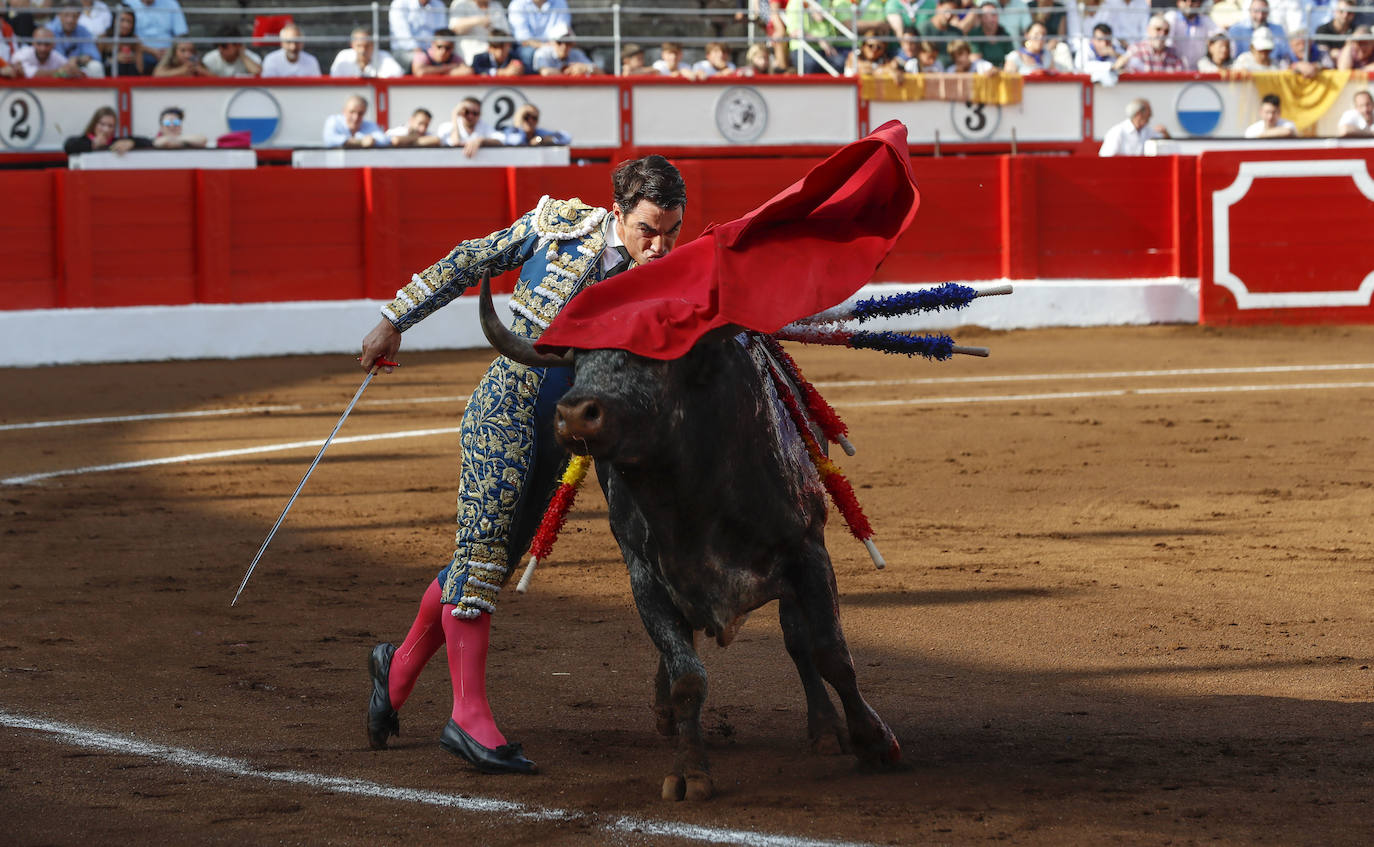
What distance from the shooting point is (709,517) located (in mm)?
3074

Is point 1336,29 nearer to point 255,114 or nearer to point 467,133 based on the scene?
point 467,133

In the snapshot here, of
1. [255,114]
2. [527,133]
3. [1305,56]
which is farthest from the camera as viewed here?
[1305,56]

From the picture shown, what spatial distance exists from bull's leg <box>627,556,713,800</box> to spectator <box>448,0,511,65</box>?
37.4 ft

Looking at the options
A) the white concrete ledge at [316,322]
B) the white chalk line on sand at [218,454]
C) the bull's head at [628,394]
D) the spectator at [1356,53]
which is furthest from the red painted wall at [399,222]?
the bull's head at [628,394]

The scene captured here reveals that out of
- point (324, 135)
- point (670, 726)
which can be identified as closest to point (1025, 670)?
point (670, 726)

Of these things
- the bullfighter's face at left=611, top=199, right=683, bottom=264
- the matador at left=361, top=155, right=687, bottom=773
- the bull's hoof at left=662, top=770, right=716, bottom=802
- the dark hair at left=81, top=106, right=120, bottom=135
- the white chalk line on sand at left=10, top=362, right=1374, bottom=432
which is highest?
the dark hair at left=81, top=106, right=120, bottom=135

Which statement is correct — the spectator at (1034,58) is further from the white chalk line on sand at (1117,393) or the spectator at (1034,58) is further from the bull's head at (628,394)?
the bull's head at (628,394)

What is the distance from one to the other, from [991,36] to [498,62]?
4.33 meters

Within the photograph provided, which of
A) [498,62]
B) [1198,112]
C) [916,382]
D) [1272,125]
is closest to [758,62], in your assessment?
[498,62]

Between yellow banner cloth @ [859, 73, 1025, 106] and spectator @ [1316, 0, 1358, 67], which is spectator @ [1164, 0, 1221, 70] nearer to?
spectator @ [1316, 0, 1358, 67]

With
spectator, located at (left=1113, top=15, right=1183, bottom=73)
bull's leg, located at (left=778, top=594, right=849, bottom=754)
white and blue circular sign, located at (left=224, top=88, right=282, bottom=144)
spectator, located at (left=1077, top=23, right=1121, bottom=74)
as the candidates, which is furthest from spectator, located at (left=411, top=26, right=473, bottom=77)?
bull's leg, located at (left=778, top=594, right=849, bottom=754)

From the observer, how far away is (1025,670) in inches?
161

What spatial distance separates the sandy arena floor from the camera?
3.01m

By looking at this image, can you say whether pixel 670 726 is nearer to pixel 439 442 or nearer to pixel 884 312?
pixel 884 312
